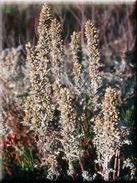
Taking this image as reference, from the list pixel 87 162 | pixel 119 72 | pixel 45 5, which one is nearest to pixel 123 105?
pixel 119 72

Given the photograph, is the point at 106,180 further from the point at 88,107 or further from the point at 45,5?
the point at 45,5

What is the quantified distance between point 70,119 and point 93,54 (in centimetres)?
62

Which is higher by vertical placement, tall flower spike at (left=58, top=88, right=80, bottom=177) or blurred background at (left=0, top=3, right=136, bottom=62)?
blurred background at (left=0, top=3, right=136, bottom=62)

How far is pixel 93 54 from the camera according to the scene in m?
3.53

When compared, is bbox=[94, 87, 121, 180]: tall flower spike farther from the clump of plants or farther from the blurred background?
the blurred background

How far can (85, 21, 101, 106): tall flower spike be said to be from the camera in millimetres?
3399

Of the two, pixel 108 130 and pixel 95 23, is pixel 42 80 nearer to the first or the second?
pixel 108 130

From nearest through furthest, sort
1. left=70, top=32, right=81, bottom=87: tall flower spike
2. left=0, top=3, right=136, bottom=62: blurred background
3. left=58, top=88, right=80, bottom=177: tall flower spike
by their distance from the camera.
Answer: left=58, top=88, right=80, bottom=177: tall flower spike, left=70, top=32, right=81, bottom=87: tall flower spike, left=0, top=3, right=136, bottom=62: blurred background

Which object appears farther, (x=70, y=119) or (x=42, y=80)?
(x=42, y=80)

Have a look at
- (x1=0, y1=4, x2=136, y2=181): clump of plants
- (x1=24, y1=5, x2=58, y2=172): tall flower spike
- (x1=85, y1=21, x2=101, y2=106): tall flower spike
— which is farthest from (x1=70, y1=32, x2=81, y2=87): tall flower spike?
(x1=24, y1=5, x2=58, y2=172): tall flower spike

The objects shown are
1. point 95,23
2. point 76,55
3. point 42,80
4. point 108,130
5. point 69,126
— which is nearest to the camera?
point 108,130

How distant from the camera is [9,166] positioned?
4.12 metres

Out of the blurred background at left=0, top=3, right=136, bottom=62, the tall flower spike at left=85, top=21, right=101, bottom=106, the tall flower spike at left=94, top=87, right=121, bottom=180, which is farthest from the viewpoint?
the blurred background at left=0, top=3, right=136, bottom=62

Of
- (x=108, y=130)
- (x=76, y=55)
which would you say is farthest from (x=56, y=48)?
(x=108, y=130)
